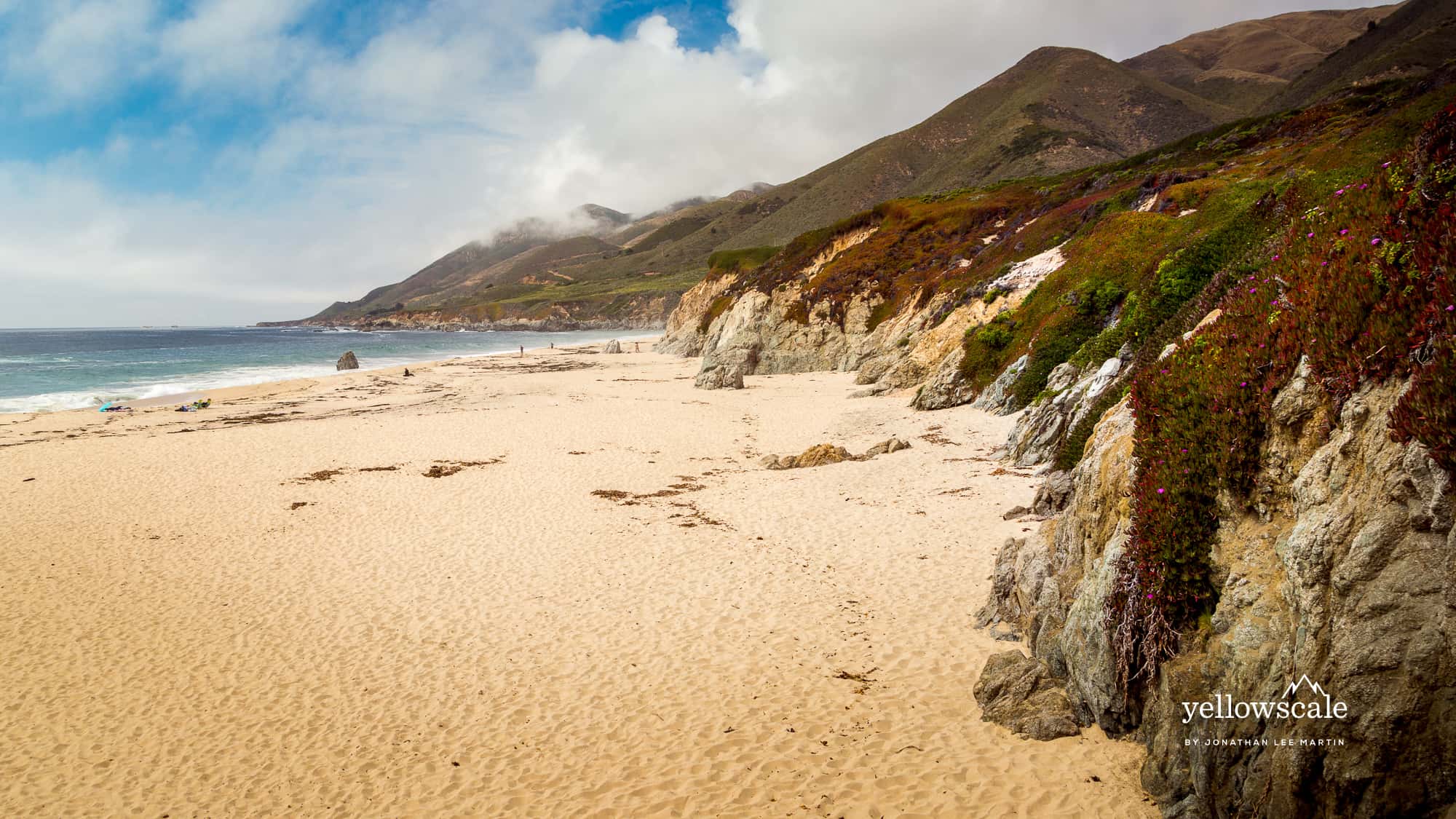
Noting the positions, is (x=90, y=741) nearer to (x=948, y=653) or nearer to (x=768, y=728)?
(x=768, y=728)

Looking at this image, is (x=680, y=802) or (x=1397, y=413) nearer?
(x=1397, y=413)

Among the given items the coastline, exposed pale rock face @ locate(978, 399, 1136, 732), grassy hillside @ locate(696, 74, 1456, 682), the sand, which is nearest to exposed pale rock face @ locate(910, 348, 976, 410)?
grassy hillside @ locate(696, 74, 1456, 682)

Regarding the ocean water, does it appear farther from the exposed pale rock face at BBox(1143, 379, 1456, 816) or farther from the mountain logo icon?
the mountain logo icon

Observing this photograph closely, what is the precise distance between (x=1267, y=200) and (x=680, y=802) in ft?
69.9

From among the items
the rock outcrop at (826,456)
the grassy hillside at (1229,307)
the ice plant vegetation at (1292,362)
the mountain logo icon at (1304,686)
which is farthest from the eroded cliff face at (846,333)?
the mountain logo icon at (1304,686)

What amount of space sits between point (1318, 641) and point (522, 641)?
994cm

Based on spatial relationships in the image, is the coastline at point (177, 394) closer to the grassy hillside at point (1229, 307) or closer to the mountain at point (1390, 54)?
the grassy hillside at point (1229, 307)

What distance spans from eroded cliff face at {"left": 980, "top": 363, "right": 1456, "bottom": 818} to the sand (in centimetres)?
106

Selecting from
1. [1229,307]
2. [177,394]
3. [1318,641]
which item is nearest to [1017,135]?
[177,394]

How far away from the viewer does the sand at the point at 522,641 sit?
706 cm

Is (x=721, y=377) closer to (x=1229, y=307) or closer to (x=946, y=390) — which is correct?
(x=946, y=390)

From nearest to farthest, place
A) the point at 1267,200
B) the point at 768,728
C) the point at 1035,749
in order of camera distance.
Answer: the point at 1035,749 → the point at 768,728 → the point at 1267,200

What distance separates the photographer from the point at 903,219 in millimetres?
58656

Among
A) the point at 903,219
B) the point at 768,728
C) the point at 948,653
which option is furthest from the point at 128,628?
the point at 903,219
